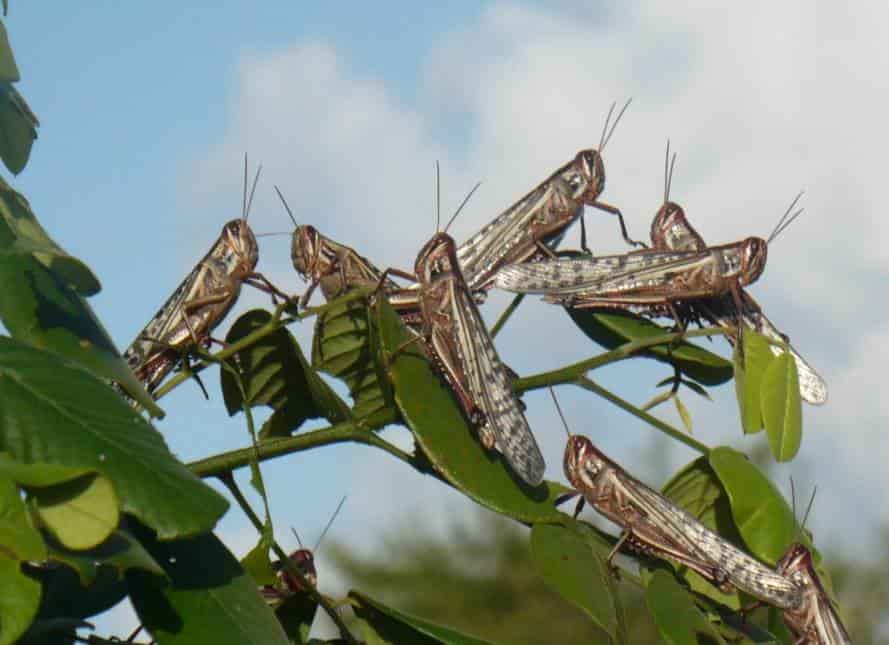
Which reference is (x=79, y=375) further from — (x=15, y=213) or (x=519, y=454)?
(x=519, y=454)

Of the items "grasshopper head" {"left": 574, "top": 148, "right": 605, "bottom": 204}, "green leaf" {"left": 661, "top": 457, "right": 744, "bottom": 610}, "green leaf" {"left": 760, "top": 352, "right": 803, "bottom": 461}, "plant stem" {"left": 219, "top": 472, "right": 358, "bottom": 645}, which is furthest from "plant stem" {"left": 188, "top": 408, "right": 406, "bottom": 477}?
"grasshopper head" {"left": 574, "top": 148, "right": 605, "bottom": 204}

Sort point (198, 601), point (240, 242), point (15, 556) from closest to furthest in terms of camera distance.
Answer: point (15, 556), point (198, 601), point (240, 242)

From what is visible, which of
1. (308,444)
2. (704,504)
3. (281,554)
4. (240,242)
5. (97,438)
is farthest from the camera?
(240,242)

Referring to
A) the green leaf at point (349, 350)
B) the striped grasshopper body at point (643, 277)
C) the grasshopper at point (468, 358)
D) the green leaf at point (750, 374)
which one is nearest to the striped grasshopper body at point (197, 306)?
the green leaf at point (349, 350)

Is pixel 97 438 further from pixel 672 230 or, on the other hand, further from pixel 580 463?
pixel 672 230

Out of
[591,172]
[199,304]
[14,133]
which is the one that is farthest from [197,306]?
[591,172]

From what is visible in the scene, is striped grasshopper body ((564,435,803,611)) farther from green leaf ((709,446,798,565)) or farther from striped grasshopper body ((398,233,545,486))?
striped grasshopper body ((398,233,545,486))

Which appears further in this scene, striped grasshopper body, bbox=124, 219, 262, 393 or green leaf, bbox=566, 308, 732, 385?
green leaf, bbox=566, 308, 732, 385

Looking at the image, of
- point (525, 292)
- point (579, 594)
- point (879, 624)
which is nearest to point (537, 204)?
point (525, 292)
